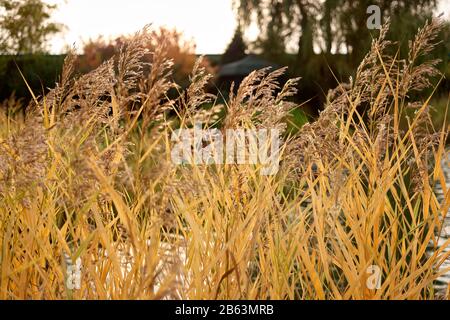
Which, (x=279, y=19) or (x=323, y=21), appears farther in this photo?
(x=279, y=19)

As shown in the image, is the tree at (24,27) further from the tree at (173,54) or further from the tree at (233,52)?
the tree at (233,52)

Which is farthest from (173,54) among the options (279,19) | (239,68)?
(239,68)

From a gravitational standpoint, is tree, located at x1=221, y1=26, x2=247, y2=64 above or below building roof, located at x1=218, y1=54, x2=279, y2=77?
above

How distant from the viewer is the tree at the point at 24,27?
16547mm

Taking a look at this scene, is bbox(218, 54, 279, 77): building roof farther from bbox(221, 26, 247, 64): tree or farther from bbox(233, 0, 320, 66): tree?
bbox(233, 0, 320, 66): tree

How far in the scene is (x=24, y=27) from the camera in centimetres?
1681

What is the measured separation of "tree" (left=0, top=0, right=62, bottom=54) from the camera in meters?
16.5

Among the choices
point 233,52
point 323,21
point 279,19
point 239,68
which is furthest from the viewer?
point 233,52

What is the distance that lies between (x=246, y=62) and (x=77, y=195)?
19.4 m

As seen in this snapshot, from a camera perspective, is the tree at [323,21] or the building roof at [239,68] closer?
the tree at [323,21]

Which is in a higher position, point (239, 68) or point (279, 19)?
point (279, 19)

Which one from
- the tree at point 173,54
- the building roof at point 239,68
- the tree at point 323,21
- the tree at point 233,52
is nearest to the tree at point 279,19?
the tree at point 323,21

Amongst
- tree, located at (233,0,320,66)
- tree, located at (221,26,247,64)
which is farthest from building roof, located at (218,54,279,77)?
tree, located at (233,0,320,66)

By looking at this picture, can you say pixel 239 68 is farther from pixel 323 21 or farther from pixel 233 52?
pixel 323 21
